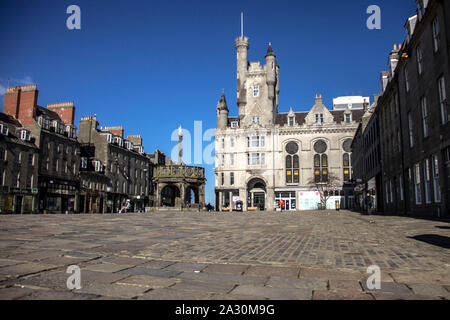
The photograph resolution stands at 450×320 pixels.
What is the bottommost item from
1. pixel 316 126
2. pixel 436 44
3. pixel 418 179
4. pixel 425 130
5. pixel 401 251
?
pixel 401 251

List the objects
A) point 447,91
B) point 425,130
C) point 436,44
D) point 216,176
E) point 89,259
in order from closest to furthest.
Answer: point 89,259 → point 447,91 → point 436,44 → point 425,130 → point 216,176

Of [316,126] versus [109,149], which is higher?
[316,126]

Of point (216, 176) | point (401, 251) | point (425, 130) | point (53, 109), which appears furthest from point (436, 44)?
point (53, 109)

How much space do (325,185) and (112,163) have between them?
3582cm

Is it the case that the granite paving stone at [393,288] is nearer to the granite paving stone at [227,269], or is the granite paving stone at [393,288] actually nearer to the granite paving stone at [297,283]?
the granite paving stone at [297,283]

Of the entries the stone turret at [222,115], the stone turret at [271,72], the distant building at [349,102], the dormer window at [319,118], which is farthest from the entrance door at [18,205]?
the distant building at [349,102]

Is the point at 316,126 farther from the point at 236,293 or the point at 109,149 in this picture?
the point at 236,293

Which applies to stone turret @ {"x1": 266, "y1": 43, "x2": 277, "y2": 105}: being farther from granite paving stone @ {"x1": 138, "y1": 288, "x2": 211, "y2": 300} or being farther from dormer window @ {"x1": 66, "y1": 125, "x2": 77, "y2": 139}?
granite paving stone @ {"x1": 138, "y1": 288, "x2": 211, "y2": 300}

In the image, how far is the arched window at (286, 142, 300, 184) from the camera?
195 ft

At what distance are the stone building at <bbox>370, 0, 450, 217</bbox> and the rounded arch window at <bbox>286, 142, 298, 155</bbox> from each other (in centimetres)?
3191

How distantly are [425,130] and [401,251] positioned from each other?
614 inches

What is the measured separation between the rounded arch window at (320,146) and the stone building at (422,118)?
31.1 meters

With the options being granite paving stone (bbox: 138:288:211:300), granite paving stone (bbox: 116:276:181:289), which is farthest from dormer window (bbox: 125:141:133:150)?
granite paving stone (bbox: 138:288:211:300)
